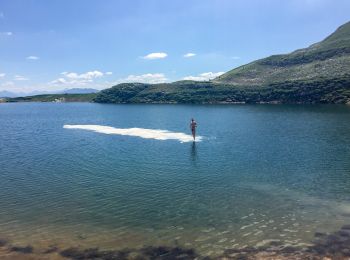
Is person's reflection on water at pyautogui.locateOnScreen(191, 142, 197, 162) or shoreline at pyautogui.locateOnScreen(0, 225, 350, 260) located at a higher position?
person's reflection on water at pyautogui.locateOnScreen(191, 142, 197, 162)

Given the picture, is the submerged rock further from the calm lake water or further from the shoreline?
the calm lake water

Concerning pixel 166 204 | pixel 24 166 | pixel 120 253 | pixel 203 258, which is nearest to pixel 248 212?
pixel 166 204

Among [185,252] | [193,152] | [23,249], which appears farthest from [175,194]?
[193,152]

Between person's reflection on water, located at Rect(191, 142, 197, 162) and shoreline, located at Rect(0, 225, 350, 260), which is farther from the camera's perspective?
person's reflection on water, located at Rect(191, 142, 197, 162)

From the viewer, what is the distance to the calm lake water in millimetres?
27172

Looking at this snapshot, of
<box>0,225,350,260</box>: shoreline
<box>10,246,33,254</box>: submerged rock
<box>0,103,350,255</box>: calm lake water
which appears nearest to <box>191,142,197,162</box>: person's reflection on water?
<box>0,103,350,255</box>: calm lake water

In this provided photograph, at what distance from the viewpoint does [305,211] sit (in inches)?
1231

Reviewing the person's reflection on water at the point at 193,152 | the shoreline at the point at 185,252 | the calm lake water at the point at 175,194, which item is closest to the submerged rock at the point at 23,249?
the shoreline at the point at 185,252

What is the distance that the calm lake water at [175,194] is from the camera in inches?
1070

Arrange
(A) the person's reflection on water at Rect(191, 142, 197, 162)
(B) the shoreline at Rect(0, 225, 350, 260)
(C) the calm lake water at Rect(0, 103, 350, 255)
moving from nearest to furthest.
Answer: (B) the shoreline at Rect(0, 225, 350, 260), (C) the calm lake water at Rect(0, 103, 350, 255), (A) the person's reflection on water at Rect(191, 142, 197, 162)

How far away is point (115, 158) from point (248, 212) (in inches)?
1132

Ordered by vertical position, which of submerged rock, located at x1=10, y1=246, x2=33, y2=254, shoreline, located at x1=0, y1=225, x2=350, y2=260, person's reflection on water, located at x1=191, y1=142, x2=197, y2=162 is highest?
person's reflection on water, located at x1=191, y1=142, x2=197, y2=162

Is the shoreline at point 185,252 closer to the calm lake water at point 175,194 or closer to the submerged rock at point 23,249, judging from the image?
the submerged rock at point 23,249

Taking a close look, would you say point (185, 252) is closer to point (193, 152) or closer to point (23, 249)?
point (23, 249)
